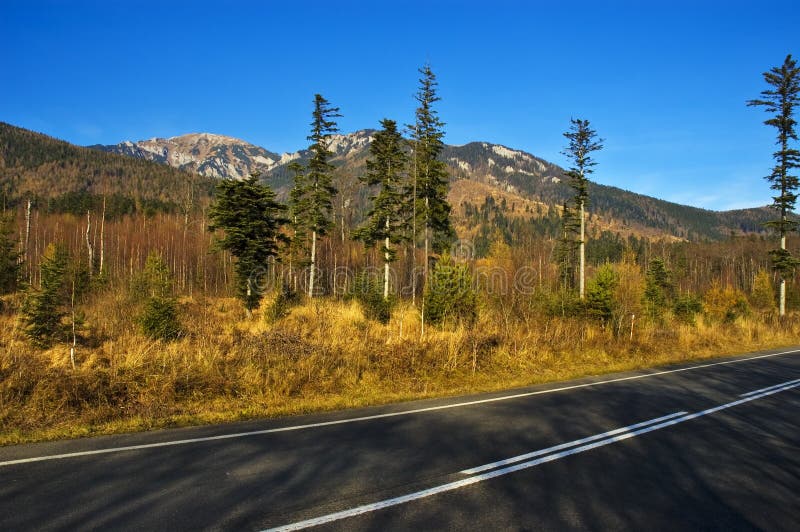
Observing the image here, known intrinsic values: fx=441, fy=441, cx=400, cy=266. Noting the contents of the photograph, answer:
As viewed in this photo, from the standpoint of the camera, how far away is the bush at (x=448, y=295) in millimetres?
20312

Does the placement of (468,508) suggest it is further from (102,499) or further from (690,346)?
(690,346)

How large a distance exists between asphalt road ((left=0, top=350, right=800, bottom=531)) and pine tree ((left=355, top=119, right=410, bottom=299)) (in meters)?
20.9

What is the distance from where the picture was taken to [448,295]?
20.5m

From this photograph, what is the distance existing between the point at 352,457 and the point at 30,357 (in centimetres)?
647

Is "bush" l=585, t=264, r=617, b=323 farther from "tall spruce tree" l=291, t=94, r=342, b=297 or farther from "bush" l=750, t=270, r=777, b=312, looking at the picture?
"bush" l=750, t=270, r=777, b=312

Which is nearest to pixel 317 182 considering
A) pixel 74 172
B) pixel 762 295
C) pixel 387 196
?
pixel 387 196

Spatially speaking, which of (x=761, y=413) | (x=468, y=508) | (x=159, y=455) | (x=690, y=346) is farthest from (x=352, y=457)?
(x=690, y=346)

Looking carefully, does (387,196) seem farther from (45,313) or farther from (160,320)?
(45,313)

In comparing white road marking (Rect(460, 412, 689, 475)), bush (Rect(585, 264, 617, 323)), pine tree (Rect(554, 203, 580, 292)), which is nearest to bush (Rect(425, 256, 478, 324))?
bush (Rect(585, 264, 617, 323))

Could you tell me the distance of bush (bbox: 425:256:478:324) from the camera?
800 inches

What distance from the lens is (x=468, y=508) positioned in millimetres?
3916

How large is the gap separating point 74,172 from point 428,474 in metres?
177

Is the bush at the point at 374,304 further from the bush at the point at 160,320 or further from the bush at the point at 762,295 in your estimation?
the bush at the point at 762,295

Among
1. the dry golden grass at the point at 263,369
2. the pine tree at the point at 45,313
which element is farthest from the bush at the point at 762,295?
the pine tree at the point at 45,313
